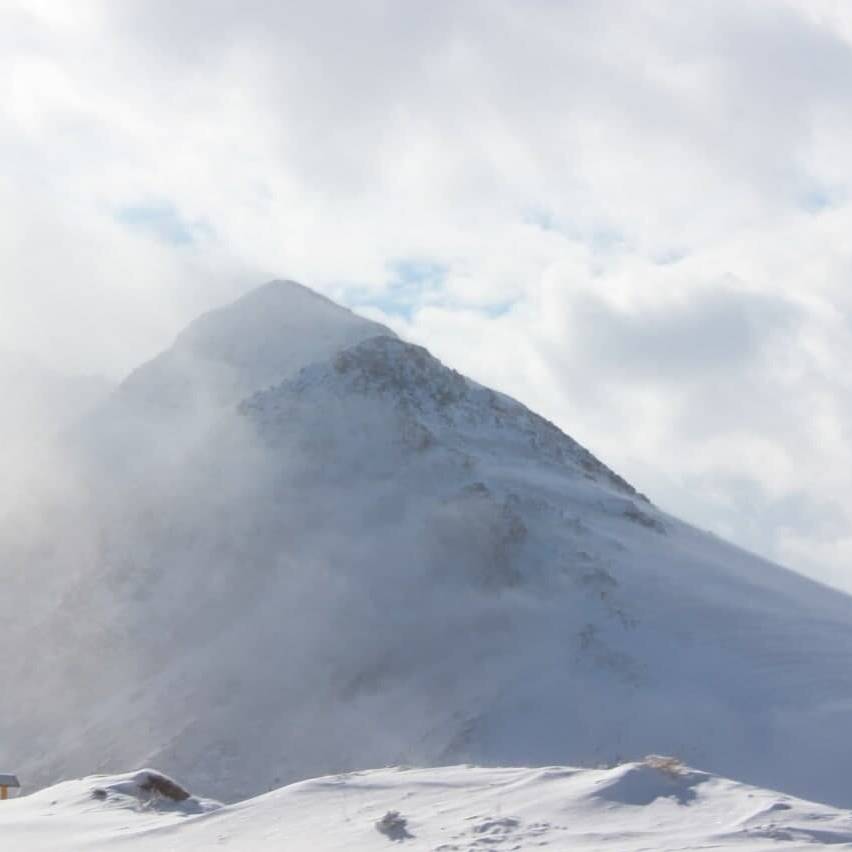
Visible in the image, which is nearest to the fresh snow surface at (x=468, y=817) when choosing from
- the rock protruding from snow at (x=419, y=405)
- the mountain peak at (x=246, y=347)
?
the rock protruding from snow at (x=419, y=405)

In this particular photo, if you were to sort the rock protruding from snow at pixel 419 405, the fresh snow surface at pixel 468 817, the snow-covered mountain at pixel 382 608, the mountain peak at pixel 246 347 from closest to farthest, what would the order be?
the fresh snow surface at pixel 468 817
the snow-covered mountain at pixel 382 608
the rock protruding from snow at pixel 419 405
the mountain peak at pixel 246 347

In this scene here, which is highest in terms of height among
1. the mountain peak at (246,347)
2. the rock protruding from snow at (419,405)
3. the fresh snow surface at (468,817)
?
the mountain peak at (246,347)

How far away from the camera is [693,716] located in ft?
88.5

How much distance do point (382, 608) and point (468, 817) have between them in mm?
21236

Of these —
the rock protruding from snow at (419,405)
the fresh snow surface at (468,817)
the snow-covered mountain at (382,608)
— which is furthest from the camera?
the rock protruding from snow at (419,405)

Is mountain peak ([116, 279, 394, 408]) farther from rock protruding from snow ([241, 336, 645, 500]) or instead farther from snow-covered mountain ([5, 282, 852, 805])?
rock protruding from snow ([241, 336, 645, 500])

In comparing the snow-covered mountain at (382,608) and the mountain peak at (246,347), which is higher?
the mountain peak at (246,347)

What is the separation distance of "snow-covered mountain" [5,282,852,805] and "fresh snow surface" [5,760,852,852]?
14305mm

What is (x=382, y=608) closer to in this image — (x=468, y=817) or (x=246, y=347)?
(x=246, y=347)

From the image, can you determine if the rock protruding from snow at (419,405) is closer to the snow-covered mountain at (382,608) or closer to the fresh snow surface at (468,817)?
the snow-covered mountain at (382,608)

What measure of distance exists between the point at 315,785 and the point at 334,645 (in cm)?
1865

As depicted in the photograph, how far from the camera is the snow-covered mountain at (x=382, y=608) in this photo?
2747 centimetres

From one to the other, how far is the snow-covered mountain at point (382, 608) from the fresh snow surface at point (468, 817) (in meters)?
14.3

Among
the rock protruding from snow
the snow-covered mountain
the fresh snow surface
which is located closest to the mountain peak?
the snow-covered mountain
